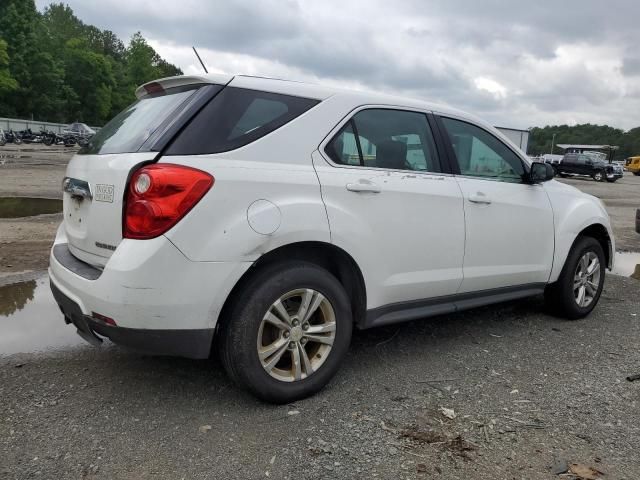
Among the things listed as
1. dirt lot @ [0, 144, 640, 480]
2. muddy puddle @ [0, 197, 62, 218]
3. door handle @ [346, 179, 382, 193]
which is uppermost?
door handle @ [346, 179, 382, 193]

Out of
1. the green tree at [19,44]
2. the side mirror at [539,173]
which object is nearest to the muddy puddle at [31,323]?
the side mirror at [539,173]

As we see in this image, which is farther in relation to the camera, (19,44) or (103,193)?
(19,44)

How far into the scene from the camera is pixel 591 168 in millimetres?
33938

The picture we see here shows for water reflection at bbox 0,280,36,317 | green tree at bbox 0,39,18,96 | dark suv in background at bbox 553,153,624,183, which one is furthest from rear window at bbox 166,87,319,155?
green tree at bbox 0,39,18,96

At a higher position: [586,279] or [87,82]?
[87,82]

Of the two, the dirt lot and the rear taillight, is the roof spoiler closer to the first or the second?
the rear taillight

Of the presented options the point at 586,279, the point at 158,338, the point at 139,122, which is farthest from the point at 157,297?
the point at 586,279

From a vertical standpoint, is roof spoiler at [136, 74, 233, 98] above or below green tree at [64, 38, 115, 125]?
below

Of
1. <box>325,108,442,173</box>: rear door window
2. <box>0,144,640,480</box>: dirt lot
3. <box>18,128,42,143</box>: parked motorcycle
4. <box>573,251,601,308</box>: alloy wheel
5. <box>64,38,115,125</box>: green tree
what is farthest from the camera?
<box>64,38,115,125</box>: green tree

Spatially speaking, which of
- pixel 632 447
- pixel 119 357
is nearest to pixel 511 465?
pixel 632 447

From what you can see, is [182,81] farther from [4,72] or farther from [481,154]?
[4,72]

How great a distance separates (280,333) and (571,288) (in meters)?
2.97

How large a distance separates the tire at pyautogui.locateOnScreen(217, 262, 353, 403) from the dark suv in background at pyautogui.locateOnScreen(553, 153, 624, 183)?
33714mm

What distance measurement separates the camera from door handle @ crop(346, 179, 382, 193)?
126 inches
